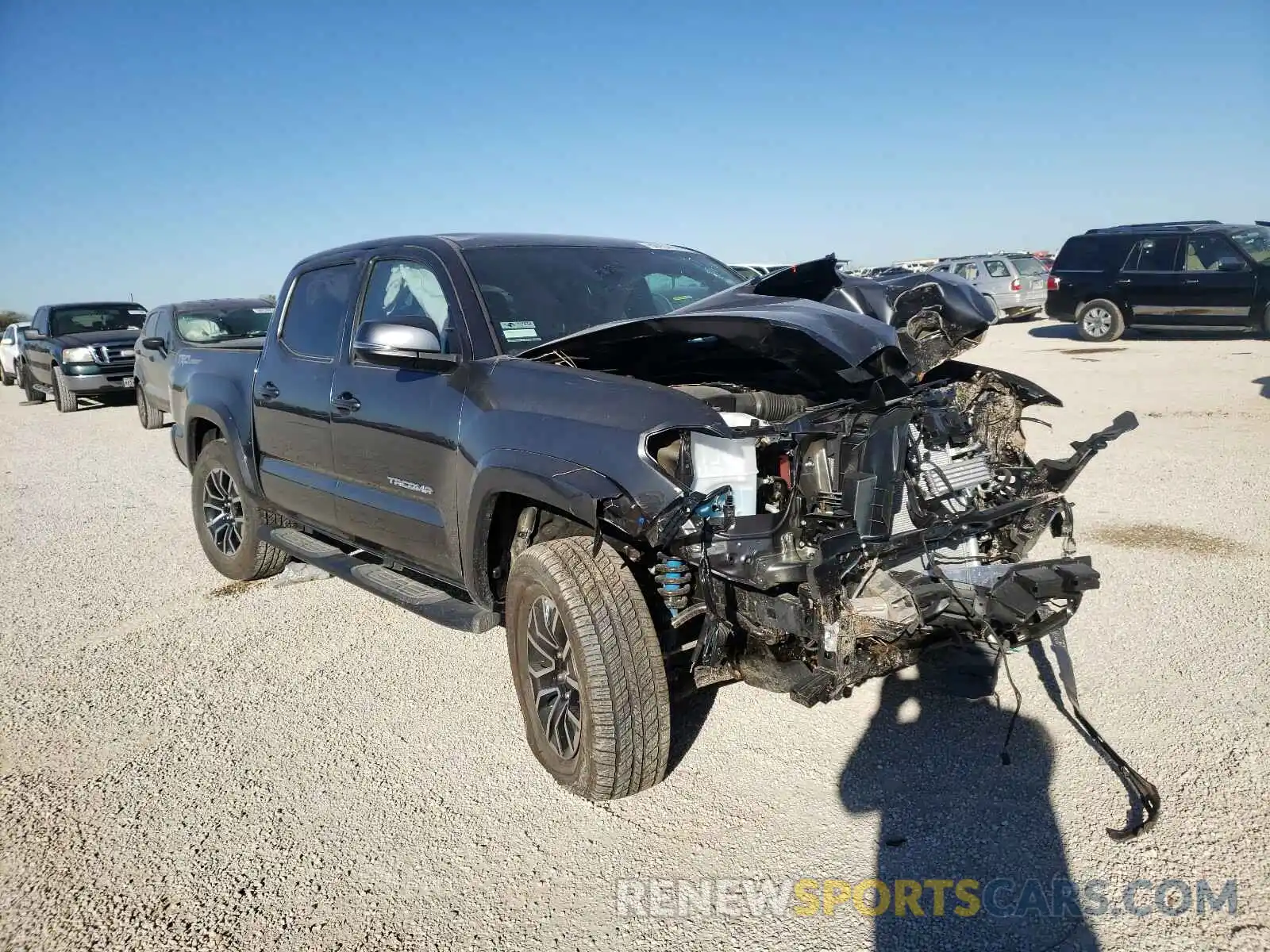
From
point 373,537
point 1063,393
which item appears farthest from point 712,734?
point 1063,393

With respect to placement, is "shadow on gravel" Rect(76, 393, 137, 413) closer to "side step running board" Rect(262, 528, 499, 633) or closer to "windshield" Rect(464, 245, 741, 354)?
"side step running board" Rect(262, 528, 499, 633)

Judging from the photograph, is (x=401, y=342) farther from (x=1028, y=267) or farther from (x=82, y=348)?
(x=1028, y=267)

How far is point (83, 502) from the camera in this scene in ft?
27.6

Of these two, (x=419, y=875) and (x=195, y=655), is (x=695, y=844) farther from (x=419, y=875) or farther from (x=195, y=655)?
(x=195, y=655)

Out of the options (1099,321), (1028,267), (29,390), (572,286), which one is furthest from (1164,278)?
(29,390)

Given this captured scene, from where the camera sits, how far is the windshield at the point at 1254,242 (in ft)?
48.8

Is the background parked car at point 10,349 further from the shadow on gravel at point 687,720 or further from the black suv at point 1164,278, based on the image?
the black suv at point 1164,278

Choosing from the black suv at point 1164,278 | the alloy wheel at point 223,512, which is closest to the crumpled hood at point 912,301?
the alloy wheel at point 223,512

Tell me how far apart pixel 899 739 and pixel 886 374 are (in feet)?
4.62

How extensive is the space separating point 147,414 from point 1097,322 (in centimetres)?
1674

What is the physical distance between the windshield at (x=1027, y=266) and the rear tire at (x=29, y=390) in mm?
21888

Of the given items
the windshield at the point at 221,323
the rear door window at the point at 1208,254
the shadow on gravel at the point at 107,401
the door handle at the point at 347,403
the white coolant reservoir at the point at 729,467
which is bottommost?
the shadow on gravel at the point at 107,401

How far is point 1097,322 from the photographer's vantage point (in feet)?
55.7

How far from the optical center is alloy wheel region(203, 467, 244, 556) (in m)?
5.74
